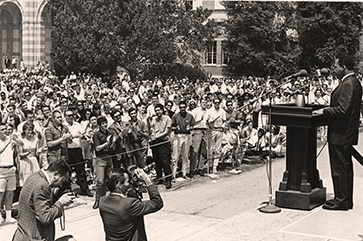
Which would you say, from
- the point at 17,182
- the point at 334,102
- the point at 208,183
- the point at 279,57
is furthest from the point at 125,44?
the point at 334,102

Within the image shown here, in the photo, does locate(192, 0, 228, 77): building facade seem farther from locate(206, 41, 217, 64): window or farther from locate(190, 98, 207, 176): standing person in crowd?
locate(190, 98, 207, 176): standing person in crowd

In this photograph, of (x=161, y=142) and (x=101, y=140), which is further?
(x=161, y=142)

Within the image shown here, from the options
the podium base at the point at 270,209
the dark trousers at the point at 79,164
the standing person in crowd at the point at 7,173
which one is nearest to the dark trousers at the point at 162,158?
the dark trousers at the point at 79,164

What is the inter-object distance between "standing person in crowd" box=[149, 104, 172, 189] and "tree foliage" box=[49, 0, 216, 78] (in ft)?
80.8

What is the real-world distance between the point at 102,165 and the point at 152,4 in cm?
2785

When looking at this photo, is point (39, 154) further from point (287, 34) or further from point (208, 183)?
point (287, 34)

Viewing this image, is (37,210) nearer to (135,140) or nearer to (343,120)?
(343,120)

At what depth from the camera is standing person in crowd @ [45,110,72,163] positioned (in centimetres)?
1223

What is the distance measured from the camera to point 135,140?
13234 mm

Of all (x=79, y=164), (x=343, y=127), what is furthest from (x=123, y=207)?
(x=79, y=164)

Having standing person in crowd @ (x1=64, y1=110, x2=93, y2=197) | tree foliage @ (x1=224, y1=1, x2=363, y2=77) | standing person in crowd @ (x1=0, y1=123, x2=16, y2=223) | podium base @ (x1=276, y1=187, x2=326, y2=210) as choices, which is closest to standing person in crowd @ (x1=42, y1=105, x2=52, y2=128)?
standing person in crowd @ (x1=64, y1=110, x2=93, y2=197)

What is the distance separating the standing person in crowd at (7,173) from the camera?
10805 millimetres

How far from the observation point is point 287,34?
160ft

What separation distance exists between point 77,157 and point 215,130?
407 centimetres
